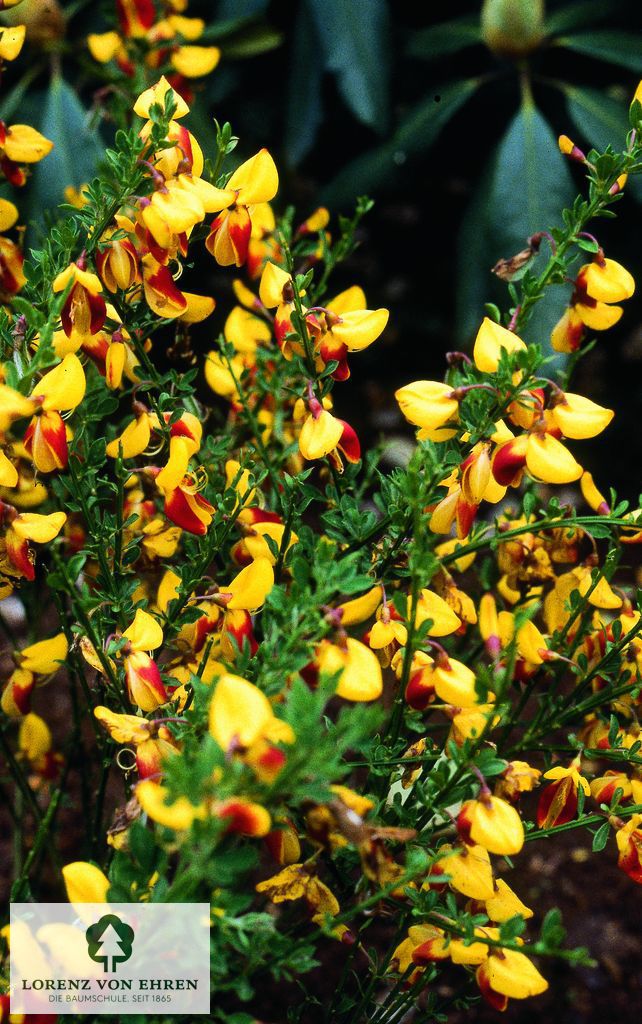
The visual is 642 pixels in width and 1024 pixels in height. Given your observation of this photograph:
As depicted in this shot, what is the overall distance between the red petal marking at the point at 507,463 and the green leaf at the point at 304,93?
997 mm

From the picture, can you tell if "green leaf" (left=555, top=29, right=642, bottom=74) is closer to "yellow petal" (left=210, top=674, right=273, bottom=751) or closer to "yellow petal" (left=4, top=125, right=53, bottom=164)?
"yellow petal" (left=4, top=125, right=53, bottom=164)

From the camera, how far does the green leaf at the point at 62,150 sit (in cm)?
132

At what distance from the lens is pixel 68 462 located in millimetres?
638

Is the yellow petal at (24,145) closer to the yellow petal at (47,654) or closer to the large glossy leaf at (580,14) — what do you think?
the yellow petal at (47,654)

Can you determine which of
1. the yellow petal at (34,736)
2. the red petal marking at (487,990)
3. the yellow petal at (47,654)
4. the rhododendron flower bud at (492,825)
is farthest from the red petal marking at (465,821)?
the yellow petal at (34,736)

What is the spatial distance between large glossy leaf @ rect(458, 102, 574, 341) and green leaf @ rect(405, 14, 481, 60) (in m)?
0.14

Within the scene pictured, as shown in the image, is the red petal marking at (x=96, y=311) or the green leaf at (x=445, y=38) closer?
the red petal marking at (x=96, y=311)

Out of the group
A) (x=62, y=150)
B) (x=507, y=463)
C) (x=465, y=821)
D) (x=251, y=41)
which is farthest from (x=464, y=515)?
→ (x=251, y=41)

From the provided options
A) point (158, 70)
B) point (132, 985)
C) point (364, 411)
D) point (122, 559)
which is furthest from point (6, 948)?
point (364, 411)

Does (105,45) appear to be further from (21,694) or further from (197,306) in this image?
(21,694)

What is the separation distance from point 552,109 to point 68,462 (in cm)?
134

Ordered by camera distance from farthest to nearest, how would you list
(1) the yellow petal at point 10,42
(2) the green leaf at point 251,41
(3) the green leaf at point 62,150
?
(2) the green leaf at point 251,41 → (3) the green leaf at point 62,150 → (1) the yellow petal at point 10,42

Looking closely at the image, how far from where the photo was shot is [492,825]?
A: 549 mm

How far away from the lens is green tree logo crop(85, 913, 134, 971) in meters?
0.55
